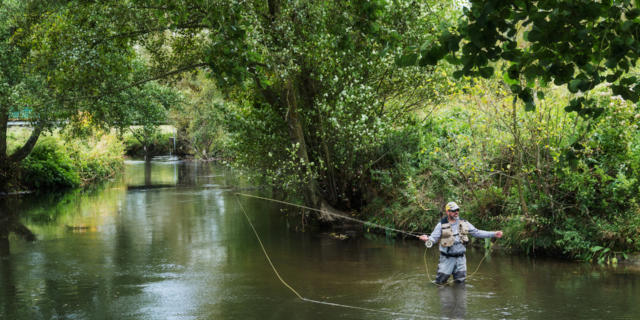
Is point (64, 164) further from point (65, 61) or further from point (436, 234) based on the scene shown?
point (436, 234)

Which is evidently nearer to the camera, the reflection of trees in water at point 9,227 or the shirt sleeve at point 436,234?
the shirt sleeve at point 436,234

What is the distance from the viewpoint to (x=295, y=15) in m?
15.6

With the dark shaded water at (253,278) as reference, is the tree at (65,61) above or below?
above

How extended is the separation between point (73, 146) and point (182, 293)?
82.7 ft

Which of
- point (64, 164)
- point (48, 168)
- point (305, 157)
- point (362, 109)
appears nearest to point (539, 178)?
point (362, 109)

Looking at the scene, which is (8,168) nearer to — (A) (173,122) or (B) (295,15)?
(B) (295,15)

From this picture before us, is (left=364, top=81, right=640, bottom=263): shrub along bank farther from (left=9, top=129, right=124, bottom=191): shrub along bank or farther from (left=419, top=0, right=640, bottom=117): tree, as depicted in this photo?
(left=9, top=129, right=124, bottom=191): shrub along bank

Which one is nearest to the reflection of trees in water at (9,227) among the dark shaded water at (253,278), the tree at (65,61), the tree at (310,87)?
the dark shaded water at (253,278)

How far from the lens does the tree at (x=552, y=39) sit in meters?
4.79

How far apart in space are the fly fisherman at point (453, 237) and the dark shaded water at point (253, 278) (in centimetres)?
36

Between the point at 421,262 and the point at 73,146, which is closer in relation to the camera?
the point at 421,262

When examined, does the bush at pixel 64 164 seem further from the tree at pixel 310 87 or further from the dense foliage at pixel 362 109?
the tree at pixel 310 87

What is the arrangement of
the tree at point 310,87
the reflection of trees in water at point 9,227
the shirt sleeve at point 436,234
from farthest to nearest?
the reflection of trees in water at point 9,227, the tree at point 310,87, the shirt sleeve at point 436,234

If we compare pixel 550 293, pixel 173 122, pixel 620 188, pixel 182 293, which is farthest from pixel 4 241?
pixel 173 122
